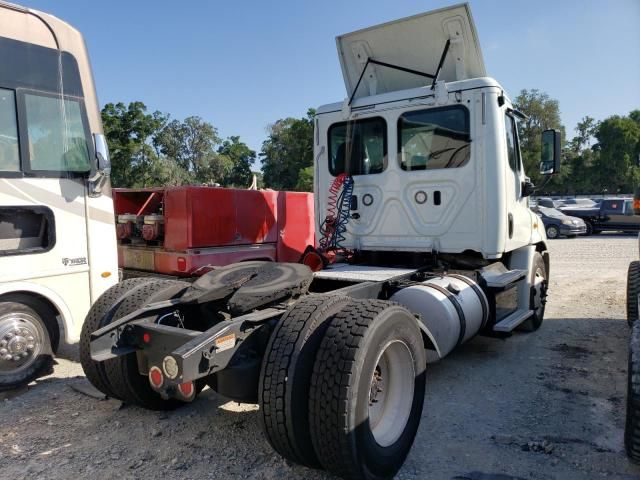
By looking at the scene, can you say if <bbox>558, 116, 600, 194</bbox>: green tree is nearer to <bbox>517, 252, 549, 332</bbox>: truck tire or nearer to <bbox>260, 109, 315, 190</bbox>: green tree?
<bbox>260, 109, 315, 190</bbox>: green tree

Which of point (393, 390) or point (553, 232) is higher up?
point (393, 390)

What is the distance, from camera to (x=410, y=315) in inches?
130

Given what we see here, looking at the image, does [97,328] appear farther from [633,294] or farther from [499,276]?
[633,294]

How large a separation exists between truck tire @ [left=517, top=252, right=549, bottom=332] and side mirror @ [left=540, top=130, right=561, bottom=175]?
3.51 feet

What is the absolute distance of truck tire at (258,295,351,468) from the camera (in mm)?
2699

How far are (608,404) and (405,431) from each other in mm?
2092

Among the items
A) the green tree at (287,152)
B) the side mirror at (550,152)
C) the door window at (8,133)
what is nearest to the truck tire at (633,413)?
the side mirror at (550,152)

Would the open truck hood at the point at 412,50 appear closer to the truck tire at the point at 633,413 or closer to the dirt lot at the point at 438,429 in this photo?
the dirt lot at the point at 438,429

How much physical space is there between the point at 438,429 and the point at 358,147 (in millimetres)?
3244

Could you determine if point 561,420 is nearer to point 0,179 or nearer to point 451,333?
point 451,333

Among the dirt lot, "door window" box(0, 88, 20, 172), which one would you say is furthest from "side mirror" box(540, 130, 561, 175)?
"door window" box(0, 88, 20, 172)

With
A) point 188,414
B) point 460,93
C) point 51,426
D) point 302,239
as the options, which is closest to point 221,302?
point 188,414

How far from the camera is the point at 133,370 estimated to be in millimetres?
3545

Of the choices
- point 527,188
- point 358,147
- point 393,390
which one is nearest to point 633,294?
point 527,188
